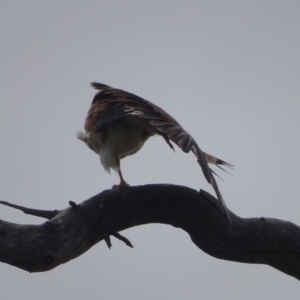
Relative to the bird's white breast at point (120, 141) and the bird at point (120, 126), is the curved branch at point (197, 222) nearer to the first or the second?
the bird at point (120, 126)

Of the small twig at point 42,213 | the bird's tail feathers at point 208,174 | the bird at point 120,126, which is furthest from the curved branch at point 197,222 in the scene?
the bird at point 120,126

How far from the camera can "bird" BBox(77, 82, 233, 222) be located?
4.03m

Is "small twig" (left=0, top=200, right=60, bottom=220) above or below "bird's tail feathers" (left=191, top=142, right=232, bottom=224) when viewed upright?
below

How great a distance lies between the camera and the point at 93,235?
3.38 m

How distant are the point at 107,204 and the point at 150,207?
9.9 inches

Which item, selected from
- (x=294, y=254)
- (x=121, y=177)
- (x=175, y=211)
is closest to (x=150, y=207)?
(x=175, y=211)

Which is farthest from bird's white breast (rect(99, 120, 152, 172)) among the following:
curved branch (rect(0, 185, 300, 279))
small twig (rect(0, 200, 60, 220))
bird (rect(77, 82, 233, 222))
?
small twig (rect(0, 200, 60, 220))

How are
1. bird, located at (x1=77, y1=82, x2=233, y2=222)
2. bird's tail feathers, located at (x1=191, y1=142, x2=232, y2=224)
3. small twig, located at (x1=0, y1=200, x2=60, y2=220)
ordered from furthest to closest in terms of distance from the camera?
bird, located at (x1=77, y1=82, x2=233, y2=222) < small twig, located at (x1=0, y1=200, x2=60, y2=220) < bird's tail feathers, located at (x1=191, y1=142, x2=232, y2=224)

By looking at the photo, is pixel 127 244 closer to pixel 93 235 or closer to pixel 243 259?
pixel 93 235

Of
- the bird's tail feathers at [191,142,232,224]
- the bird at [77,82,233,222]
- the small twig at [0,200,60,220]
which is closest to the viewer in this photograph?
the bird's tail feathers at [191,142,232,224]

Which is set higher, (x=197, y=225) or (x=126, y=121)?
(x=126, y=121)

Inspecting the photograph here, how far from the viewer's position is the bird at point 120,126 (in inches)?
159

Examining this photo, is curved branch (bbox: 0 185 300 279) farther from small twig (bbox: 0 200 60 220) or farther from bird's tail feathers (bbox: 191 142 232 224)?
bird's tail feathers (bbox: 191 142 232 224)

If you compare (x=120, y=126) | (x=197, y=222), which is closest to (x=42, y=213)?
(x=197, y=222)
